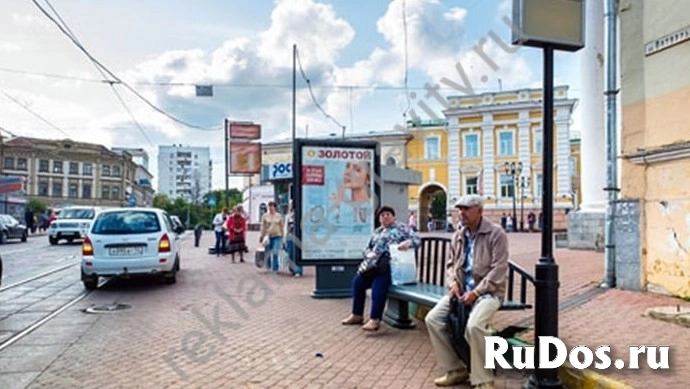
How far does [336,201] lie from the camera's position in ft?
32.8

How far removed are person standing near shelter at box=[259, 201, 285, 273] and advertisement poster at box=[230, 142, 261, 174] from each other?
10430 millimetres

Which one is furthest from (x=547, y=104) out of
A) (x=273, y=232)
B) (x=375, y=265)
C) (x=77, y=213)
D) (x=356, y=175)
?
(x=77, y=213)

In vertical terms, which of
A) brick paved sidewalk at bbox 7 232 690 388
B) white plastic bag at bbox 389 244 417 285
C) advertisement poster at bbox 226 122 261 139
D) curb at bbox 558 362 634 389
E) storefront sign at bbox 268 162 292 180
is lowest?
brick paved sidewalk at bbox 7 232 690 388

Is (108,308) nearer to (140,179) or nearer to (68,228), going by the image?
(68,228)

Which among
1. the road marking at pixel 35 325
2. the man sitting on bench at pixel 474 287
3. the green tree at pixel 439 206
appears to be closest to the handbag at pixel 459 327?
the man sitting on bench at pixel 474 287

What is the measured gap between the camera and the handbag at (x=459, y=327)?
5.01 metres

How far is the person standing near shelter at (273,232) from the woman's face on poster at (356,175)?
160 inches

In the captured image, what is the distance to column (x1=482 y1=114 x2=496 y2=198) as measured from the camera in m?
51.8

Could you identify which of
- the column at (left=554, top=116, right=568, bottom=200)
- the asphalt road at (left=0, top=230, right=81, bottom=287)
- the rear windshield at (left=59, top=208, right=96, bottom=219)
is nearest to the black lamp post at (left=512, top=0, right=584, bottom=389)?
the asphalt road at (left=0, top=230, right=81, bottom=287)

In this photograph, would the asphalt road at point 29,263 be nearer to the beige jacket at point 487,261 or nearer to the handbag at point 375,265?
the handbag at point 375,265

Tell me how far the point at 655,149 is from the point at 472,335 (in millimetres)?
5349

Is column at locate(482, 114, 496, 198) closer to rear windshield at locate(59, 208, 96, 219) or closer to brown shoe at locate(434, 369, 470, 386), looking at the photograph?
rear windshield at locate(59, 208, 96, 219)

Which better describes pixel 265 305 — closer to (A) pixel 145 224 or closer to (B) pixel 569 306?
(A) pixel 145 224

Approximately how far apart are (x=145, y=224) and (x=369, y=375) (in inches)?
298
